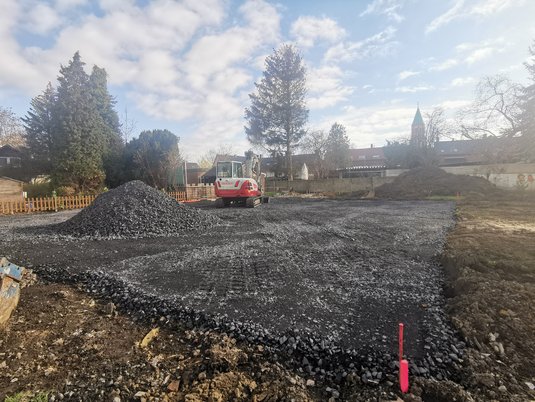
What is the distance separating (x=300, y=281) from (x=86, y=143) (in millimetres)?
23429

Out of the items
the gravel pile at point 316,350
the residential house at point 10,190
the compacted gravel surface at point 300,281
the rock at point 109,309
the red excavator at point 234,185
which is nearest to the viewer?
the gravel pile at point 316,350

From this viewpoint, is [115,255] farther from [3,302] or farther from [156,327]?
[156,327]

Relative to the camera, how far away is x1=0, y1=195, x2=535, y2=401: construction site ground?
2486 mm

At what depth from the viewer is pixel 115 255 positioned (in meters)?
6.43

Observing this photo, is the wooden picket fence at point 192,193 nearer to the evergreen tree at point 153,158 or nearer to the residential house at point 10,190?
the evergreen tree at point 153,158

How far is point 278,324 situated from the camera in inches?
135

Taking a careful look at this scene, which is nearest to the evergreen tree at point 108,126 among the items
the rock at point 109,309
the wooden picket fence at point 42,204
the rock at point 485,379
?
the wooden picket fence at point 42,204

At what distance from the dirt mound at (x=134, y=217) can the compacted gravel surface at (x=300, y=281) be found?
55 centimetres

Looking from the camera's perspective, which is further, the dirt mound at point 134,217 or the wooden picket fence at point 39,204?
the wooden picket fence at point 39,204

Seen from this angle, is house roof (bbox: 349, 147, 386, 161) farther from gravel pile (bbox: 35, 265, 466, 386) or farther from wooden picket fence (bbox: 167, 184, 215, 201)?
gravel pile (bbox: 35, 265, 466, 386)

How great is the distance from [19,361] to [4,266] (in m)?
1.46

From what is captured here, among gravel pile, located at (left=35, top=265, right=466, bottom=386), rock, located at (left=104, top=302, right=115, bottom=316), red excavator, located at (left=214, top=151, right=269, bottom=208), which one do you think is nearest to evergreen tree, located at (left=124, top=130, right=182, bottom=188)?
red excavator, located at (left=214, top=151, right=269, bottom=208)

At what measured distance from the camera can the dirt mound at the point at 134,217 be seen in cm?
853

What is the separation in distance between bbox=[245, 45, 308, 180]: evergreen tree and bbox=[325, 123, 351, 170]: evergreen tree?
6925mm
